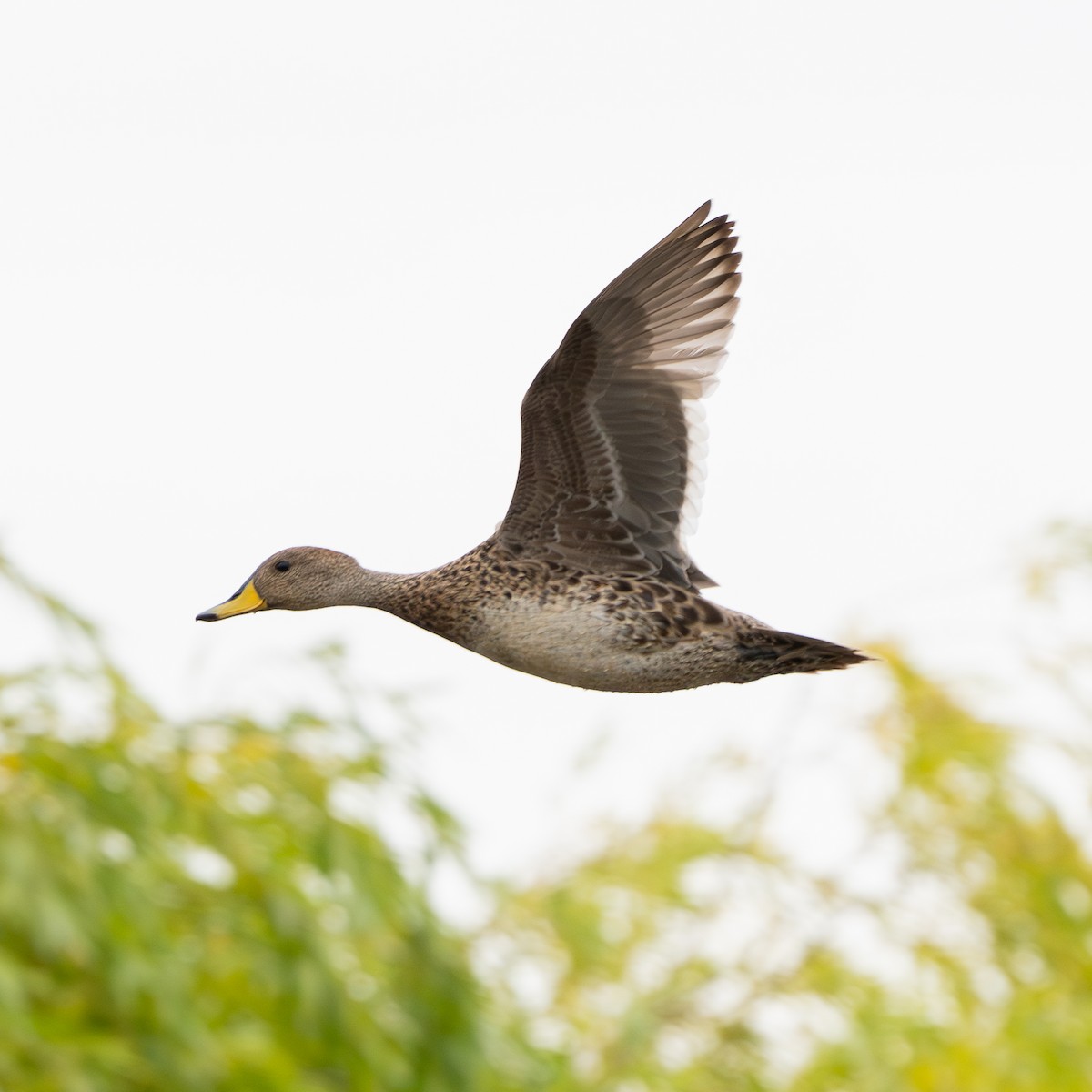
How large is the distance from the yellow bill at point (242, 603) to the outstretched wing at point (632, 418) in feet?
1.65

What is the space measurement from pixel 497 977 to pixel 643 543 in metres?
3.98

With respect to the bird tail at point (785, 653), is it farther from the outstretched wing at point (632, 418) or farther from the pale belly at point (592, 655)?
the outstretched wing at point (632, 418)

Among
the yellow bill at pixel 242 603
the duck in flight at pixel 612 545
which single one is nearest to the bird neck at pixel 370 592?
the duck in flight at pixel 612 545

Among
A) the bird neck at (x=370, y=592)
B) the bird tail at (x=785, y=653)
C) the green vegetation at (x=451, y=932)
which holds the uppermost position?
the bird neck at (x=370, y=592)

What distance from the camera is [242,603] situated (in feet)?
12.5

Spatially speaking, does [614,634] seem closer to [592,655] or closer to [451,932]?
[592,655]

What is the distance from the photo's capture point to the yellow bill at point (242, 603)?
3.73 meters

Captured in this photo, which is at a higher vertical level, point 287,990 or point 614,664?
point 614,664

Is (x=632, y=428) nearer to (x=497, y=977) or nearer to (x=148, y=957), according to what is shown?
(x=148, y=957)

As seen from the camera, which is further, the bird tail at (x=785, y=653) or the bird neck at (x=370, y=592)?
the bird neck at (x=370, y=592)

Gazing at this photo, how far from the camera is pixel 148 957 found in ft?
16.9

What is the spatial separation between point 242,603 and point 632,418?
89 centimetres

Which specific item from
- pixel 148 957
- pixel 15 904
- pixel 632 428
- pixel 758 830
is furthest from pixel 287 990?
pixel 758 830

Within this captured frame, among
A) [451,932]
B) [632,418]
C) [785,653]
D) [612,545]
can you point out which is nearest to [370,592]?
[612,545]
